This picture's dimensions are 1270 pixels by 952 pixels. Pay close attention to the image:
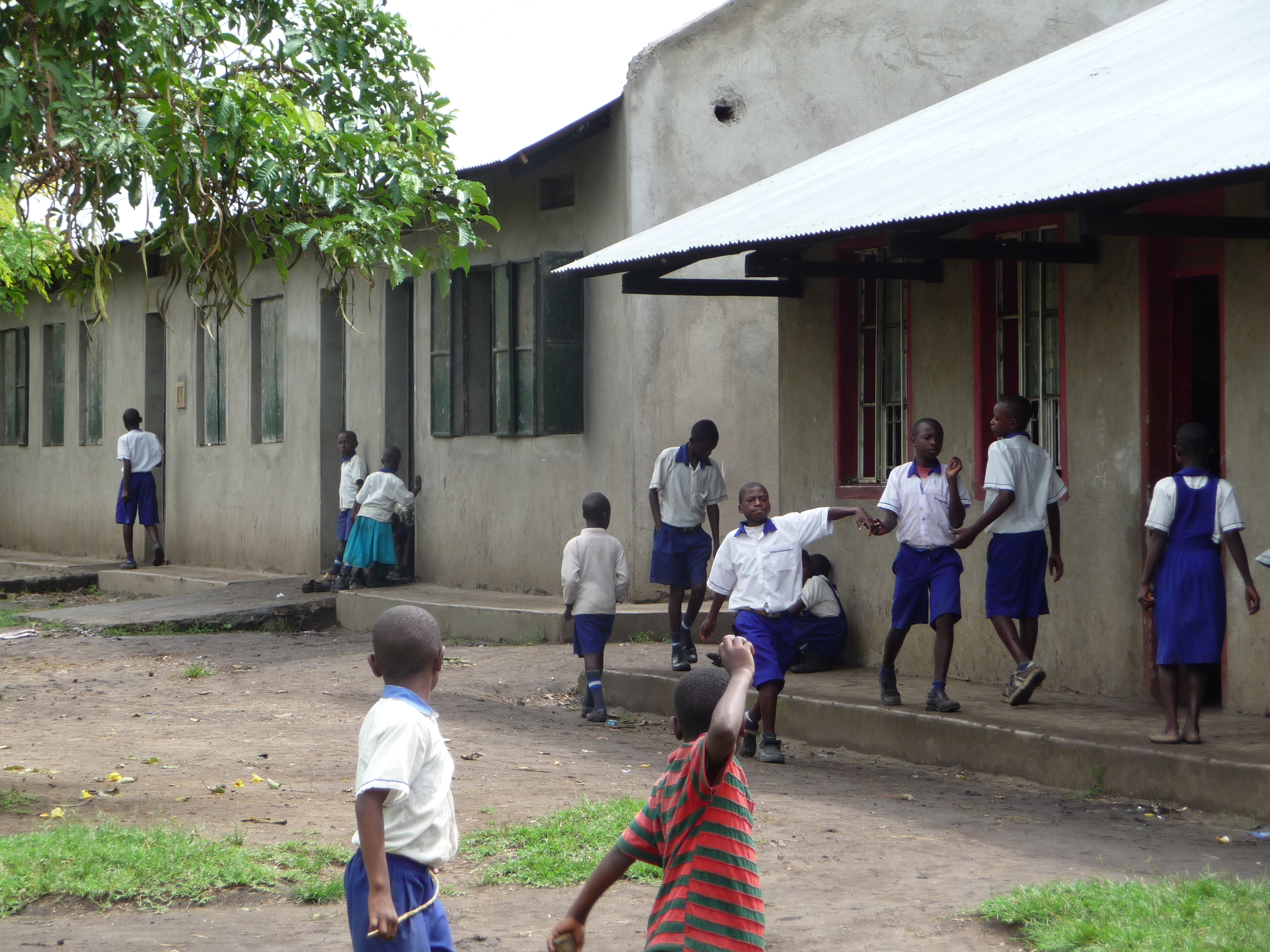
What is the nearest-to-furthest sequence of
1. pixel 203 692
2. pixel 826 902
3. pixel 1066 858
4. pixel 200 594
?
1. pixel 826 902
2. pixel 1066 858
3. pixel 203 692
4. pixel 200 594

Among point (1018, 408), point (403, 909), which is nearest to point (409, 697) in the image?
point (403, 909)

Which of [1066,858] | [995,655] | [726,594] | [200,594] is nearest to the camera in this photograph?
[1066,858]

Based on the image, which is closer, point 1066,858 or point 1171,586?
point 1066,858

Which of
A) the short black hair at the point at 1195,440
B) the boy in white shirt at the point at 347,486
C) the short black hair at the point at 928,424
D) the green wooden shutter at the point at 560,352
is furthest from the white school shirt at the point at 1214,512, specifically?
the boy in white shirt at the point at 347,486

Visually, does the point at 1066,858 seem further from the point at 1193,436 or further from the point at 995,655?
the point at 995,655

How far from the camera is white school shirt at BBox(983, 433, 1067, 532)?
26.1ft

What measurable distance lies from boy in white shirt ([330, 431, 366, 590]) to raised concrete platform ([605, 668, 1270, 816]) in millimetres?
6338

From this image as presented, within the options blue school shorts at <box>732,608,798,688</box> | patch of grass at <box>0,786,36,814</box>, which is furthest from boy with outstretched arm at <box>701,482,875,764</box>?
patch of grass at <box>0,786,36,814</box>

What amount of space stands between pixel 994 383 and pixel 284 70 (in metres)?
4.29

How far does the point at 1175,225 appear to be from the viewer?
6938 millimetres

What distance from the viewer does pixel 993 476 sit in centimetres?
796

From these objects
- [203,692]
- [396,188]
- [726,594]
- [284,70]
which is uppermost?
[284,70]

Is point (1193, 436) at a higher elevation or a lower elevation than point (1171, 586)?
higher

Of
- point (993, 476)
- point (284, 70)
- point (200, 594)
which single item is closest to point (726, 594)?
point (993, 476)
